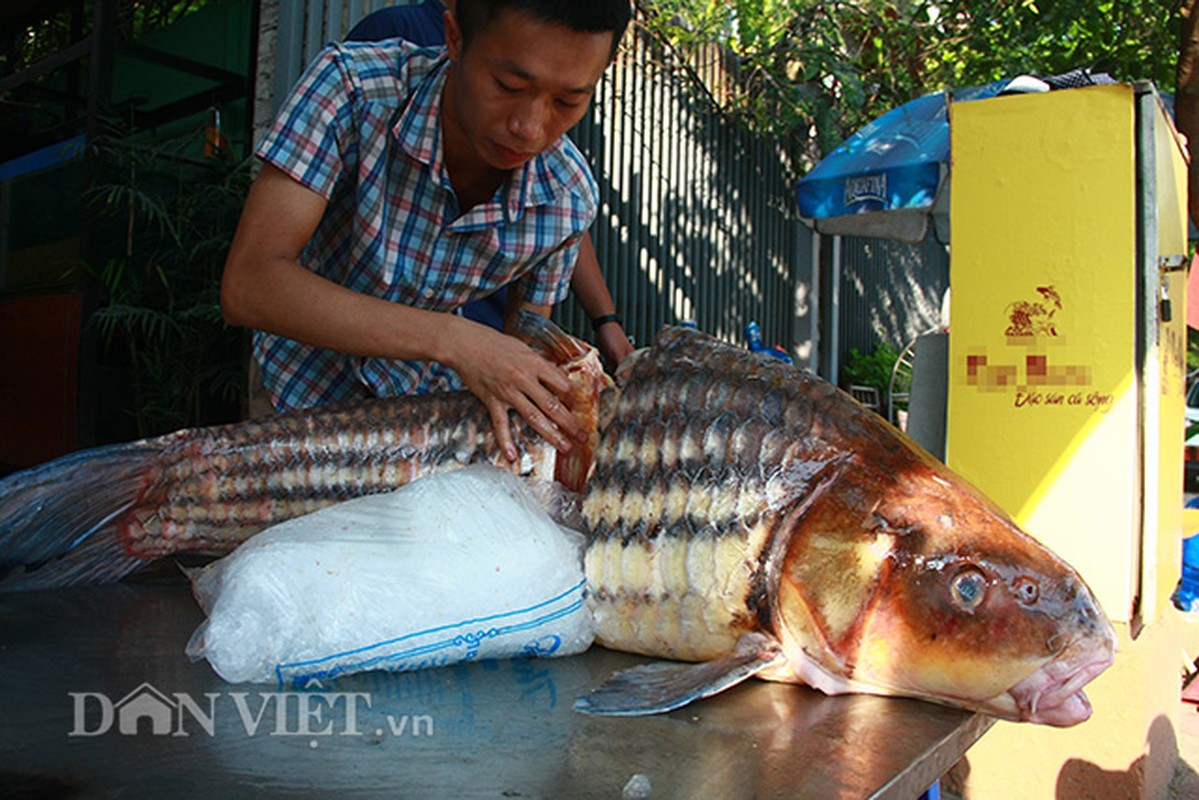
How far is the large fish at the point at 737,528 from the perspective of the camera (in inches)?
45.9

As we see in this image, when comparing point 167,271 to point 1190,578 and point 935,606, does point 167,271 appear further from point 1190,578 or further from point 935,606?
point 1190,578

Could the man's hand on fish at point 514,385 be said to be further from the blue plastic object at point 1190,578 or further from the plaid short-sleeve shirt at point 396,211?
the blue plastic object at point 1190,578

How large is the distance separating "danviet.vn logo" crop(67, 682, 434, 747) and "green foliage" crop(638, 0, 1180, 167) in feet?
20.6

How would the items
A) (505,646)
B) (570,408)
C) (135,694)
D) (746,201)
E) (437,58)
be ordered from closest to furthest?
(135,694) → (505,646) → (570,408) → (437,58) → (746,201)

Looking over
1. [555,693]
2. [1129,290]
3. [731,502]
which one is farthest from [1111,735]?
[555,693]

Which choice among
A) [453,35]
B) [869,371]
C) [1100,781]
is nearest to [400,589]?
[453,35]

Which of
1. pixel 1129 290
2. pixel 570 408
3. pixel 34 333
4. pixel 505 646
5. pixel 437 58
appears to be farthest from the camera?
pixel 34 333

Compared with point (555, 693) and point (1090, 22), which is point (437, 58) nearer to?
point (555, 693)

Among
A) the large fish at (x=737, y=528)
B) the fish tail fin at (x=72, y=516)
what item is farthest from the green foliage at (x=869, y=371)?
the fish tail fin at (x=72, y=516)

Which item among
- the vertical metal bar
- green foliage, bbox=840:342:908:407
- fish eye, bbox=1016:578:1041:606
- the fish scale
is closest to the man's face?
the fish scale

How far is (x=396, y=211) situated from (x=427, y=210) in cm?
7

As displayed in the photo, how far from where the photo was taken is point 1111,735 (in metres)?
2.83

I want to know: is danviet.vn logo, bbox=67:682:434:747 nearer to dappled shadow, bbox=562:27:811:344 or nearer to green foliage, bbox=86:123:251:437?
green foliage, bbox=86:123:251:437

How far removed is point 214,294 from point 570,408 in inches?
123
